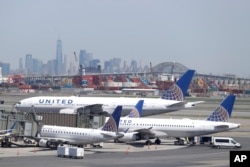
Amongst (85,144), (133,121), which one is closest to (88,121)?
(133,121)

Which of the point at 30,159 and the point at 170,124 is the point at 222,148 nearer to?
the point at 170,124

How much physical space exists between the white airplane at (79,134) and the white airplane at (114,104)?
31.3 meters

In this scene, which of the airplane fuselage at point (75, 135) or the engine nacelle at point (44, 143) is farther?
the engine nacelle at point (44, 143)

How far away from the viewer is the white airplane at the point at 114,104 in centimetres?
10744

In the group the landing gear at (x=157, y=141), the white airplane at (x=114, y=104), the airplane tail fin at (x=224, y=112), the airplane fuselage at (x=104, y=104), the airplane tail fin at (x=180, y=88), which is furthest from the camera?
the airplane fuselage at (x=104, y=104)

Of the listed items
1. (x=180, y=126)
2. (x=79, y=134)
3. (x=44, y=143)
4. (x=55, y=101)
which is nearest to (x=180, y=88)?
(x=55, y=101)

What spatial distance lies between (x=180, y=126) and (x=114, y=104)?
29.6m

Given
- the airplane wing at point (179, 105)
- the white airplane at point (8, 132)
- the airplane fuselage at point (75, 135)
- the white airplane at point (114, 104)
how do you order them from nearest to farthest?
the airplane fuselage at point (75, 135) < the white airplane at point (8, 132) < the airplane wing at point (179, 105) < the white airplane at point (114, 104)

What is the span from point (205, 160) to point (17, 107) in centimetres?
5597

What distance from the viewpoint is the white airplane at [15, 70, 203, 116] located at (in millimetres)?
107444

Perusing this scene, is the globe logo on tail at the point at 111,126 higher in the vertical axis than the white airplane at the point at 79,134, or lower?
higher

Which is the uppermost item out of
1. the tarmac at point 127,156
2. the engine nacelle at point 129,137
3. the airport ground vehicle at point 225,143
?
the engine nacelle at point 129,137

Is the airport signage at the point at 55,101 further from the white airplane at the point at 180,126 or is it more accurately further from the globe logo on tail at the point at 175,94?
the white airplane at the point at 180,126

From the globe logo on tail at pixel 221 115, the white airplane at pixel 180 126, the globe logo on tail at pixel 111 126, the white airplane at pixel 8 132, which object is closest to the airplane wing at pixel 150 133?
the white airplane at pixel 180 126
